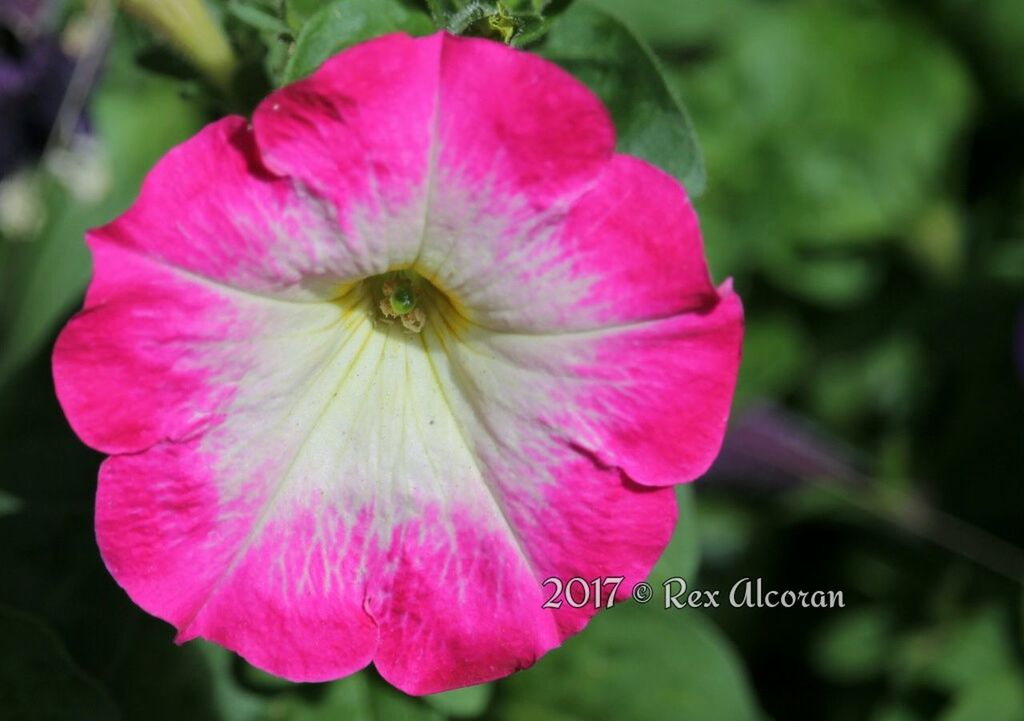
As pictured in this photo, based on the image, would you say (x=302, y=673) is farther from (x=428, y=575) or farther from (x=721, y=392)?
(x=721, y=392)

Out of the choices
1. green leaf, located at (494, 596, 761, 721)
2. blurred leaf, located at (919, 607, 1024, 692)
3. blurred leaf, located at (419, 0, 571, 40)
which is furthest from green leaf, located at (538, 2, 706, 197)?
blurred leaf, located at (919, 607, 1024, 692)

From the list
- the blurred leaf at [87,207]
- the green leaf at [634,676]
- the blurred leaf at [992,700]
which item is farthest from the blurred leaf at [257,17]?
the blurred leaf at [992,700]

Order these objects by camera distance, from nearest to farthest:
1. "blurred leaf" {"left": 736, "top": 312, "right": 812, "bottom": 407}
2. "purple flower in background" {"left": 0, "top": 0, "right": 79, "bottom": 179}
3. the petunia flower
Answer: the petunia flower → "purple flower in background" {"left": 0, "top": 0, "right": 79, "bottom": 179} → "blurred leaf" {"left": 736, "top": 312, "right": 812, "bottom": 407}

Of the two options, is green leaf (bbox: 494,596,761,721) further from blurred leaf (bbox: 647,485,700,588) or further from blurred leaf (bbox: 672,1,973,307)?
blurred leaf (bbox: 672,1,973,307)

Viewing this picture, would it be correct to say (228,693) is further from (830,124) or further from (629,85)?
(830,124)

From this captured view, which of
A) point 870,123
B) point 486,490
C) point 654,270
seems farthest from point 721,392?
point 870,123

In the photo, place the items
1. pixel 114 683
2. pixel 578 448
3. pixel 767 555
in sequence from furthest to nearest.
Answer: pixel 767 555, pixel 114 683, pixel 578 448

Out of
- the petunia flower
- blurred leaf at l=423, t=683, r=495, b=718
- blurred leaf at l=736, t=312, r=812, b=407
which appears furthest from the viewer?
blurred leaf at l=736, t=312, r=812, b=407
